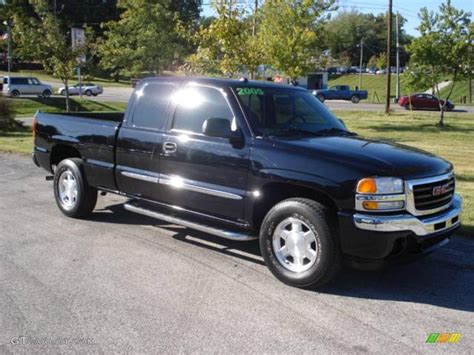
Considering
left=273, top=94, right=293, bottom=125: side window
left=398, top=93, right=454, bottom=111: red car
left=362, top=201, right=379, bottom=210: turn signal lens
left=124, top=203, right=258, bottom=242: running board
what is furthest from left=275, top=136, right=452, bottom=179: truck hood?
left=398, top=93, right=454, bottom=111: red car

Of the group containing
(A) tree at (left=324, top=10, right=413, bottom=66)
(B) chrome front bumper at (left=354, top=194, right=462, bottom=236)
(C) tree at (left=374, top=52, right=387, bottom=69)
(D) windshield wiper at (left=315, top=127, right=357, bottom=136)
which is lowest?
(B) chrome front bumper at (left=354, top=194, right=462, bottom=236)

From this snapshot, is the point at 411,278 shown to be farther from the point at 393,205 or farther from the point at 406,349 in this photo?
the point at 406,349

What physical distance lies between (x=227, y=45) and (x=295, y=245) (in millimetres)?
11972

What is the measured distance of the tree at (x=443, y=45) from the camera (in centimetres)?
2264

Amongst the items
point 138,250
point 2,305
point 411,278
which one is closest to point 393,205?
point 411,278

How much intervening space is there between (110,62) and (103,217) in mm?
21218

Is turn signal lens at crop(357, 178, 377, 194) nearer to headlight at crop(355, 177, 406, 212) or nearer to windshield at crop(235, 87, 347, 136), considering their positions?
headlight at crop(355, 177, 406, 212)

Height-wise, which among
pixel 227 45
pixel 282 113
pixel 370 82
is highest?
pixel 370 82

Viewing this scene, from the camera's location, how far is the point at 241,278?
505 cm

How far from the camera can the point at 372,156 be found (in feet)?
15.5

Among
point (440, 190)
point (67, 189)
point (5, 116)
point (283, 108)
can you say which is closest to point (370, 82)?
point (5, 116)

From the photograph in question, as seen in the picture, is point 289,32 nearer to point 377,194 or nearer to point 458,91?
point 377,194

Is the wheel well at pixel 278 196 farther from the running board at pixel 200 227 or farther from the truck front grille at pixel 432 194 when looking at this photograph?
the truck front grille at pixel 432 194

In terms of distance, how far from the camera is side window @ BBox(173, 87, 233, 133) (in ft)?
18.5
